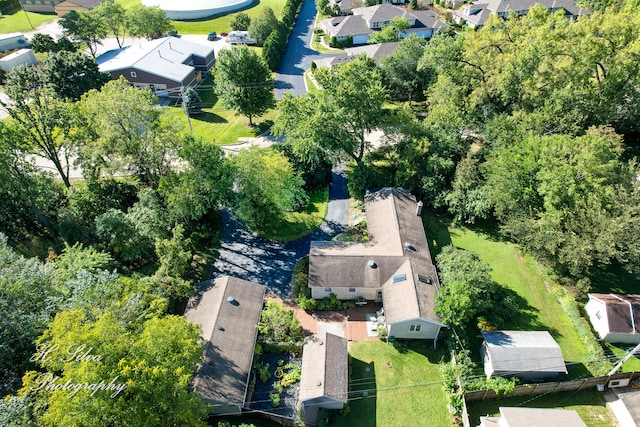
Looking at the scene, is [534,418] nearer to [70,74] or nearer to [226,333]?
[226,333]

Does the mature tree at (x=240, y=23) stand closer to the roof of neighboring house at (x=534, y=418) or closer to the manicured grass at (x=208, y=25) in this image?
the manicured grass at (x=208, y=25)

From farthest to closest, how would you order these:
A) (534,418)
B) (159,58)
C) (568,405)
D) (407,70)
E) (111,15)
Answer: (111,15), (159,58), (407,70), (568,405), (534,418)

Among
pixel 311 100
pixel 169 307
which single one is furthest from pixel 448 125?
pixel 169 307

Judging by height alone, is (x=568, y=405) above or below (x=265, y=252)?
above

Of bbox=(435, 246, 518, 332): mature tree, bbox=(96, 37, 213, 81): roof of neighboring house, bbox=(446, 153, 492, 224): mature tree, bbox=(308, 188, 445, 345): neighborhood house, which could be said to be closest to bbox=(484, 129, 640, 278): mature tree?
bbox=(446, 153, 492, 224): mature tree

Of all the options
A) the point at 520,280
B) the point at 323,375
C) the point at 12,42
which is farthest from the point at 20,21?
the point at 520,280

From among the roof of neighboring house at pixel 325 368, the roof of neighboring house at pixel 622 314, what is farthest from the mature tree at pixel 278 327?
the roof of neighboring house at pixel 622 314

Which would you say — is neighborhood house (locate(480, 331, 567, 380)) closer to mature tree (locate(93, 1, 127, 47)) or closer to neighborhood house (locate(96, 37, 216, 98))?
neighborhood house (locate(96, 37, 216, 98))
